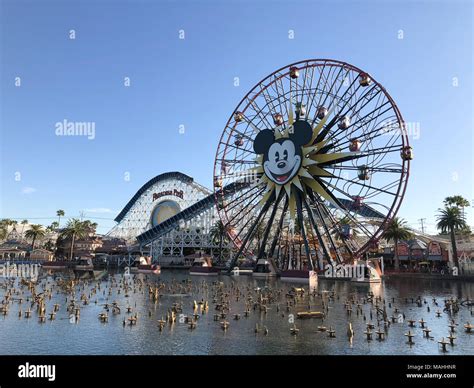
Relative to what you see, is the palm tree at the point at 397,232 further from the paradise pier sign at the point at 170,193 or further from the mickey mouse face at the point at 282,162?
the paradise pier sign at the point at 170,193

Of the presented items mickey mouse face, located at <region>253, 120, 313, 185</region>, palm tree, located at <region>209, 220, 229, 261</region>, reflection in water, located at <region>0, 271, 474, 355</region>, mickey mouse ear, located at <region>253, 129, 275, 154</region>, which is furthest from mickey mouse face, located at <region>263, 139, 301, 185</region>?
palm tree, located at <region>209, 220, 229, 261</region>

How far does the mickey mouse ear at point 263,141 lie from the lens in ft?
237

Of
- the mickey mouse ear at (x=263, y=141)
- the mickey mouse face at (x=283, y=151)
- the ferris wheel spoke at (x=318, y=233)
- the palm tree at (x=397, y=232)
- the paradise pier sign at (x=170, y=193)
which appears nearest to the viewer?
the ferris wheel spoke at (x=318, y=233)

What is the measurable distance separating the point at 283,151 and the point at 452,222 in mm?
35608

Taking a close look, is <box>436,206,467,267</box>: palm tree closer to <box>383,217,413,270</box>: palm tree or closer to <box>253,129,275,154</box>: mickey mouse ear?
<box>383,217,413,270</box>: palm tree

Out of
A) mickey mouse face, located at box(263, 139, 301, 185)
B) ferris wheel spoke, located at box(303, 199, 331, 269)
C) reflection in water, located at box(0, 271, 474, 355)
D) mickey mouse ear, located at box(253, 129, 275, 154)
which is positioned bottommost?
reflection in water, located at box(0, 271, 474, 355)

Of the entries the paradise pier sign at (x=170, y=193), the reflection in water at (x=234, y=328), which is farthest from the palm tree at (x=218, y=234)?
the reflection in water at (x=234, y=328)

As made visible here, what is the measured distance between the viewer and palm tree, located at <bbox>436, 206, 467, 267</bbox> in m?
75.3

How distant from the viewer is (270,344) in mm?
26547

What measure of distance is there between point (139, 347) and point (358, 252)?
43362mm

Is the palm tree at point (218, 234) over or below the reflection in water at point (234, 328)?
over

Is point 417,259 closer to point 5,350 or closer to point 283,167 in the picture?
point 283,167

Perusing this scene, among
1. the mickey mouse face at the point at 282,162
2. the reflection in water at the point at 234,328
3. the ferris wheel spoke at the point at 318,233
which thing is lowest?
the reflection in water at the point at 234,328
